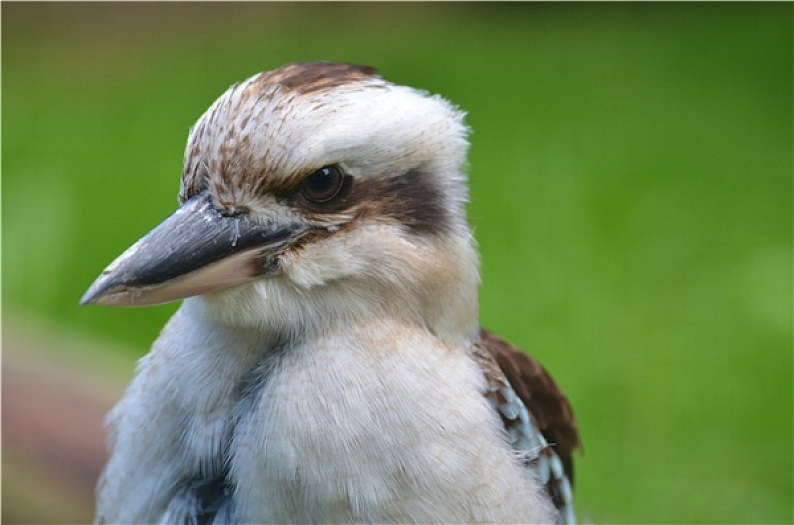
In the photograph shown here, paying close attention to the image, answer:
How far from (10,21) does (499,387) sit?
15.3ft

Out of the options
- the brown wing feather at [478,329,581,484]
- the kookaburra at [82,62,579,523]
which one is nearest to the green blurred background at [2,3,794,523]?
the brown wing feather at [478,329,581,484]

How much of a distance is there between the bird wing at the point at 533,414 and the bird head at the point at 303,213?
0.19m

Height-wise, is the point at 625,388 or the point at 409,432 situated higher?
the point at 409,432

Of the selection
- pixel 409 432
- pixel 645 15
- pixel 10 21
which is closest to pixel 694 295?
pixel 645 15

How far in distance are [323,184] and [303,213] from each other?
0.15 feet

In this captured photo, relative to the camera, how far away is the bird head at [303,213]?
1537 millimetres

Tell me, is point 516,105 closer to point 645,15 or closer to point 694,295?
point 645,15

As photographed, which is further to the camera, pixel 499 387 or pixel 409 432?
pixel 499 387

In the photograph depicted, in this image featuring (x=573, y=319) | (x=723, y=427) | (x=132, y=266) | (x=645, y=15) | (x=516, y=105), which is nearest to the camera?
(x=132, y=266)

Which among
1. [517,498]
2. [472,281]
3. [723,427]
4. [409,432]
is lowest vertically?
[723,427]

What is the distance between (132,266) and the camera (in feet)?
5.01

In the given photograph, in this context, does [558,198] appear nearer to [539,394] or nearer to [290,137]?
[539,394]

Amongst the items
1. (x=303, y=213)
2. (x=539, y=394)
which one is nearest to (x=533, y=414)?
(x=539, y=394)

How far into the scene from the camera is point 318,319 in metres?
1.63
